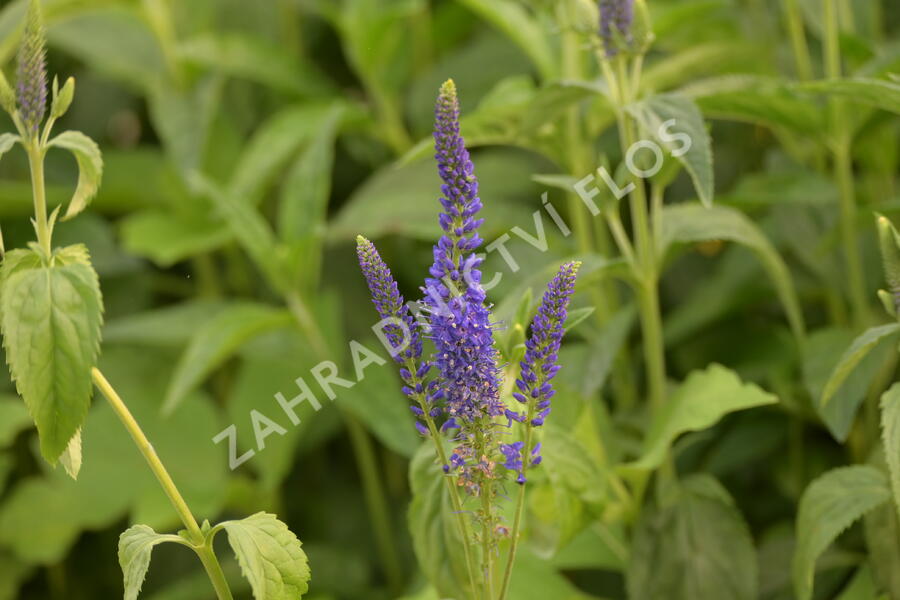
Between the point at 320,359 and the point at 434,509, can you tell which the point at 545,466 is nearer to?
the point at 434,509

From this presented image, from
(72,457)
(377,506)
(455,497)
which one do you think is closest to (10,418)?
(377,506)

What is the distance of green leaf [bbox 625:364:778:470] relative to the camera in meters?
0.77

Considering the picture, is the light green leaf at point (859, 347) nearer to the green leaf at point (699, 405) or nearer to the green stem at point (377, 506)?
the green leaf at point (699, 405)

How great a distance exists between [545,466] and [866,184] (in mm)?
706

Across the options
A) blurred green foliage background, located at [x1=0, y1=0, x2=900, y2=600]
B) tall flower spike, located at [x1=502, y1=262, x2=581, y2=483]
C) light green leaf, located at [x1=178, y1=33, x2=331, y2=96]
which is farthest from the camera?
light green leaf, located at [x1=178, y1=33, x2=331, y2=96]

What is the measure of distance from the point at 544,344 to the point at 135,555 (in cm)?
27

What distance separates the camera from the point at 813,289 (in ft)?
3.64

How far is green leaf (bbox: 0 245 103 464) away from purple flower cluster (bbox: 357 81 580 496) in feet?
0.54

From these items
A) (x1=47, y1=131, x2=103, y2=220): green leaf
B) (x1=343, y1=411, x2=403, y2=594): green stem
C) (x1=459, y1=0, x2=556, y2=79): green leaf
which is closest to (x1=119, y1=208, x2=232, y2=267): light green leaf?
(x1=343, y1=411, x2=403, y2=594): green stem

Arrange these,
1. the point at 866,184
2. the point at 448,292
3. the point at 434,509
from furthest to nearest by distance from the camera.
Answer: the point at 866,184, the point at 434,509, the point at 448,292

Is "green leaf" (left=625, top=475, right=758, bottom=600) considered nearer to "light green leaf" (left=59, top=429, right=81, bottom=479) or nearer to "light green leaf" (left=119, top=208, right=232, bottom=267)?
"light green leaf" (left=59, top=429, right=81, bottom=479)

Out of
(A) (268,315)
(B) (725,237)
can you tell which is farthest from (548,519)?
(A) (268,315)

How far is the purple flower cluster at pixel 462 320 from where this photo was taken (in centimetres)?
51

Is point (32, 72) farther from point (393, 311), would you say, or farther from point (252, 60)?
point (252, 60)
